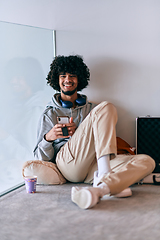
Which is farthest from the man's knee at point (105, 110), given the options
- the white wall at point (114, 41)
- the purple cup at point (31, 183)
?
the white wall at point (114, 41)

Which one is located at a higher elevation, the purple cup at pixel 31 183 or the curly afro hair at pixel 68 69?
the curly afro hair at pixel 68 69

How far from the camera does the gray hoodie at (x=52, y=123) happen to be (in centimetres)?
213

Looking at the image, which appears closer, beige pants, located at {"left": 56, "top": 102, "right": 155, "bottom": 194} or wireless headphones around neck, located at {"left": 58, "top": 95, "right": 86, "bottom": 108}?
beige pants, located at {"left": 56, "top": 102, "right": 155, "bottom": 194}

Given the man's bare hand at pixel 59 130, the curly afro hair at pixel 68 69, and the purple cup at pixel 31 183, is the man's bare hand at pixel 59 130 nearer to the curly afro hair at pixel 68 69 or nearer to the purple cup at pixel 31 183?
the purple cup at pixel 31 183

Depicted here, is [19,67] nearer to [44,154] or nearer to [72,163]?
[44,154]

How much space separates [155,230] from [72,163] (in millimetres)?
871

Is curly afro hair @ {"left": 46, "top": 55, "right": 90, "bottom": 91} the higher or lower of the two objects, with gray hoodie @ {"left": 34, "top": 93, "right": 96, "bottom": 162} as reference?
higher

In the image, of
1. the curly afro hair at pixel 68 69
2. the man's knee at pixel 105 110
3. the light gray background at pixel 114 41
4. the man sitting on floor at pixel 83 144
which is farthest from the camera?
the light gray background at pixel 114 41

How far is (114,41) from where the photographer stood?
2.65 meters

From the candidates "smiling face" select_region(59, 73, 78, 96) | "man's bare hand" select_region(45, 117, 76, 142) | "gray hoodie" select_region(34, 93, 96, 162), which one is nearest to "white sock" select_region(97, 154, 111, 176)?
"man's bare hand" select_region(45, 117, 76, 142)

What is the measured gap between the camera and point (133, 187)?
1.95m

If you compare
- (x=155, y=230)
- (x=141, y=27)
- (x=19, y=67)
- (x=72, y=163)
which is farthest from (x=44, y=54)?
(x=155, y=230)

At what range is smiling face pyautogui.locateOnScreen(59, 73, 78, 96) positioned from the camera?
239 cm

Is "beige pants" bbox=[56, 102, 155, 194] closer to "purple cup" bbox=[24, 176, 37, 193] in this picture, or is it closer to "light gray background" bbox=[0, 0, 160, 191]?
"purple cup" bbox=[24, 176, 37, 193]
